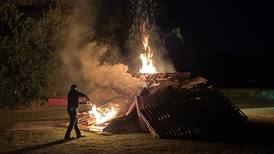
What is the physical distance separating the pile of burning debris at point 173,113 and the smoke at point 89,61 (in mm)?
4640

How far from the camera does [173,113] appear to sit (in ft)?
47.4

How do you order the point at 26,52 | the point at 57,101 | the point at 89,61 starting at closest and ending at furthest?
the point at 26,52 < the point at 89,61 < the point at 57,101

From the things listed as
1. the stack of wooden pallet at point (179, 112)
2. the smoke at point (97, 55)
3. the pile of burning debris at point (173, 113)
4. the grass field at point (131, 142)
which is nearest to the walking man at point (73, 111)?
the grass field at point (131, 142)

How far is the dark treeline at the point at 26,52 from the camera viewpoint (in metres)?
23.9

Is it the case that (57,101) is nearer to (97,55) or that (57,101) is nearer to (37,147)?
(97,55)

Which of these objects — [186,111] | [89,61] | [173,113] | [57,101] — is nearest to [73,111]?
[173,113]

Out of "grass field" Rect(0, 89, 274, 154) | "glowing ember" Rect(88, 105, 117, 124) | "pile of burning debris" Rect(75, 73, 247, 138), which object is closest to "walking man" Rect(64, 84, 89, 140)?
"grass field" Rect(0, 89, 274, 154)

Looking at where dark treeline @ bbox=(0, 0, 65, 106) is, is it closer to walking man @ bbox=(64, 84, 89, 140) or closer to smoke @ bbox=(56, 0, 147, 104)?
smoke @ bbox=(56, 0, 147, 104)

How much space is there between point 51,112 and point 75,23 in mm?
7755

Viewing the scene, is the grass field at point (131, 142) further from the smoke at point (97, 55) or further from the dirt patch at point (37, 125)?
the smoke at point (97, 55)

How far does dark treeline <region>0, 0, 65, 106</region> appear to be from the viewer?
78.5 ft

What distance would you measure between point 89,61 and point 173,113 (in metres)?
11.3

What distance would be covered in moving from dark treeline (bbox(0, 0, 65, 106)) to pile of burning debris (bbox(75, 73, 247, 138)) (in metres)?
8.63

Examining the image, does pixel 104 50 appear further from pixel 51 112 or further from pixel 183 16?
pixel 183 16
